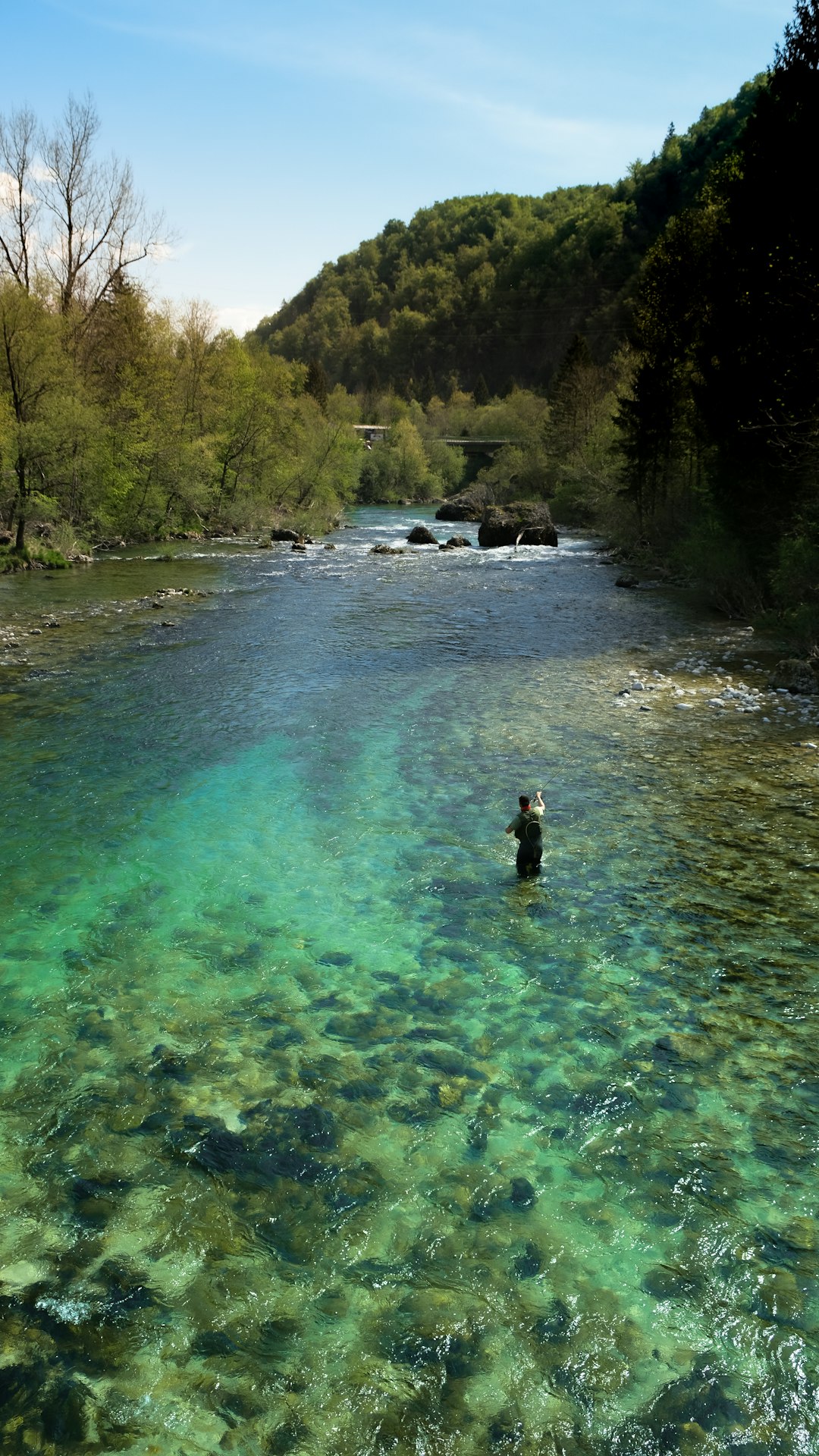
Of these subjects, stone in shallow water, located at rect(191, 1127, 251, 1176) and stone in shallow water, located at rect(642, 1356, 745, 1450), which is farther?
stone in shallow water, located at rect(191, 1127, 251, 1176)

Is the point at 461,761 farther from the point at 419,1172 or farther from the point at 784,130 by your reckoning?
the point at 784,130

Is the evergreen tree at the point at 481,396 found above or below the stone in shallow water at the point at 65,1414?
above

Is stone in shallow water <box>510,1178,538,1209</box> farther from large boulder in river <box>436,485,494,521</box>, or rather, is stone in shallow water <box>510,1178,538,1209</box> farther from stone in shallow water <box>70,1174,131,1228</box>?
large boulder in river <box>436,485,494,521</box>

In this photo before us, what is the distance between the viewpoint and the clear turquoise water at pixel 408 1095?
470cm

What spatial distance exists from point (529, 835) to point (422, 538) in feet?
150

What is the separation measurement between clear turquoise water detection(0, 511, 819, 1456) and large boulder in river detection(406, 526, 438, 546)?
39.1m

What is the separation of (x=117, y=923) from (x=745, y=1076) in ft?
21.9

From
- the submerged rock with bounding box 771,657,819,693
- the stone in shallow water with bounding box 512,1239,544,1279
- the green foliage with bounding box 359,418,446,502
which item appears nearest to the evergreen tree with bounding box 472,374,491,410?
the green foliage with bounding box 359,418,446,502

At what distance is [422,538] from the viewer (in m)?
54.2

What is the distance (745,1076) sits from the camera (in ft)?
23.6

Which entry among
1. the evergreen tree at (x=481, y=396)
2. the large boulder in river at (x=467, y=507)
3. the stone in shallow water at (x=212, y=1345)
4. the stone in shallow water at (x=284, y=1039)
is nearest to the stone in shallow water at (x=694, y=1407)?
the stone in shallow water at (x=212, y=1345)

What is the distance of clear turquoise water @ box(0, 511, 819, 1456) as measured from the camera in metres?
4.70

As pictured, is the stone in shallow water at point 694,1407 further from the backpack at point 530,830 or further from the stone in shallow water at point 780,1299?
the backpack at point 530,830

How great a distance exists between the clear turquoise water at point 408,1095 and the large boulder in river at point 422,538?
39120 millimetres
